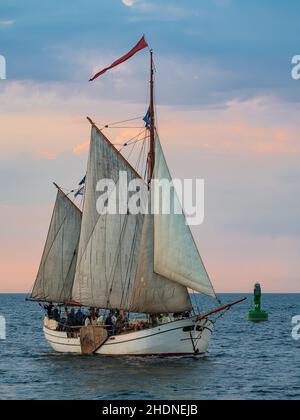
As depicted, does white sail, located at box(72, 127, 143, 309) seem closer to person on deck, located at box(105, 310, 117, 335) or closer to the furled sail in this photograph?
person on deck, located at box(105, 310, 117, 335)

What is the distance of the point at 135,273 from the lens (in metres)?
73.7

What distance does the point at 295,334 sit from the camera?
111625 mm

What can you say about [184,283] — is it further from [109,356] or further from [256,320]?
[256,320]

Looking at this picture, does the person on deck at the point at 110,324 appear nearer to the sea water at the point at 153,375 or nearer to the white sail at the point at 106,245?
the white sail at the point at 106,245

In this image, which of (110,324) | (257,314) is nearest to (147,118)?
(110,324)

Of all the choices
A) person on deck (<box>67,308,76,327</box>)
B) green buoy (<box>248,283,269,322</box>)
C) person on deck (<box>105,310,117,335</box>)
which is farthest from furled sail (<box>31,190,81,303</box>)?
green buoy (<box>248,283,269,322</box>)

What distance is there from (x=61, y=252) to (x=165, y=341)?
18000 mm

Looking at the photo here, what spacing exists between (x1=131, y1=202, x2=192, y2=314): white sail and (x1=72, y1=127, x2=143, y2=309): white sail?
2541 mm

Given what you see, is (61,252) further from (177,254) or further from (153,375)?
(153,375)

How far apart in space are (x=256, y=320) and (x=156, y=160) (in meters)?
72.3
